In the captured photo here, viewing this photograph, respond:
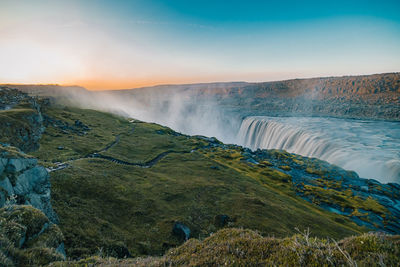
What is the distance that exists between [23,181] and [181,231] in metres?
15.2

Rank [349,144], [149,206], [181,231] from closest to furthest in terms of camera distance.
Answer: [181,231]
[149,206]
[349,144]

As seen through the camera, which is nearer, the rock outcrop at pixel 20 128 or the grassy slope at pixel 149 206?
the grassy slope at pixel 149 206

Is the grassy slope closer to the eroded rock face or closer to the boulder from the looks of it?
the eroded rock face

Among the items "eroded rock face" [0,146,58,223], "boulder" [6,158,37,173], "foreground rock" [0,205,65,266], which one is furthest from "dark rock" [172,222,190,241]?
"boulder" [6,158,37,173]

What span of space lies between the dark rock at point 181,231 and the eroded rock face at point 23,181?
37.5ft

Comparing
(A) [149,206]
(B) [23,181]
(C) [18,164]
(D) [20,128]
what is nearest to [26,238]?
(B) [23,181]

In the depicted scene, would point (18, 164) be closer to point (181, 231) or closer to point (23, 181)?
point (23, 181)

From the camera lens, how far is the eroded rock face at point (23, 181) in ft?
41.0

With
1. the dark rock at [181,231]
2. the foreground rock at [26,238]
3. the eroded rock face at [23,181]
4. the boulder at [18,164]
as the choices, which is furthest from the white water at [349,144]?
the boulder at [18,164]

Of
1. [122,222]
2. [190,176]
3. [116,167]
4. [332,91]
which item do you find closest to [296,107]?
[332,91]

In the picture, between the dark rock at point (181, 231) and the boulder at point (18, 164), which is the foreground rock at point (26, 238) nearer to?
the boulder at point (18, 164)

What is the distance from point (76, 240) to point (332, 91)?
202710 mm

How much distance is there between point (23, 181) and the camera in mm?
14234

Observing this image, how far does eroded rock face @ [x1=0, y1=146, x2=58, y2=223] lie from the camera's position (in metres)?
12.5
